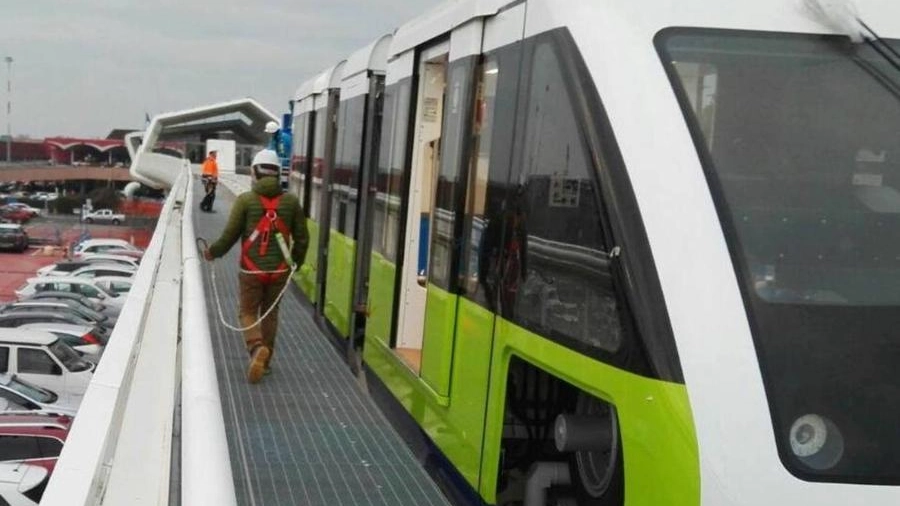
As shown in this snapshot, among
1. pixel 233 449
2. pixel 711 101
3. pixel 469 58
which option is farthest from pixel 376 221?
pixel 711 101

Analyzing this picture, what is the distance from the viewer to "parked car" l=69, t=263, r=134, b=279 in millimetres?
40378

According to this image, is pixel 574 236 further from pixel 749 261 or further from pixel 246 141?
pixel 246 141

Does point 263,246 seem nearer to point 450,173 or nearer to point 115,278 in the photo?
point 450,173

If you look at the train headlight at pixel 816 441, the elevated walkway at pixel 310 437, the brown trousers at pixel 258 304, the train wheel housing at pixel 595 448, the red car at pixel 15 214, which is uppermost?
the train headlight at pixel 816 441

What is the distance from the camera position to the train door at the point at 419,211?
780 centimetres

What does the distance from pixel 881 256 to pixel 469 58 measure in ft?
8.89

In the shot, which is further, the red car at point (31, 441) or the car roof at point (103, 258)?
the car roof at point (103, 258)

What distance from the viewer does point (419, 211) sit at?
Result: 26.0 ft

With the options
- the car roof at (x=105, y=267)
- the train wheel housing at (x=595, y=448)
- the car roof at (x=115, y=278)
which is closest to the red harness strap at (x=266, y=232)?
the train wheel housing at (x=595, y=448)

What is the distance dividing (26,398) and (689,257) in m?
20.4

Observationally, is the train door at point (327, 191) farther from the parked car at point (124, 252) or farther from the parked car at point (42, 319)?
the parked car at point (124, 252)

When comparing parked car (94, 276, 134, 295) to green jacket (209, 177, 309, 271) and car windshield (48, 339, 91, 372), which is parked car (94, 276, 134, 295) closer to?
car windshield (48, 339, 91, 372)

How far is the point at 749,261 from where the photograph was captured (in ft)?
13.3

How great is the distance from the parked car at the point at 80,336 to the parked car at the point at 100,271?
1086cm
